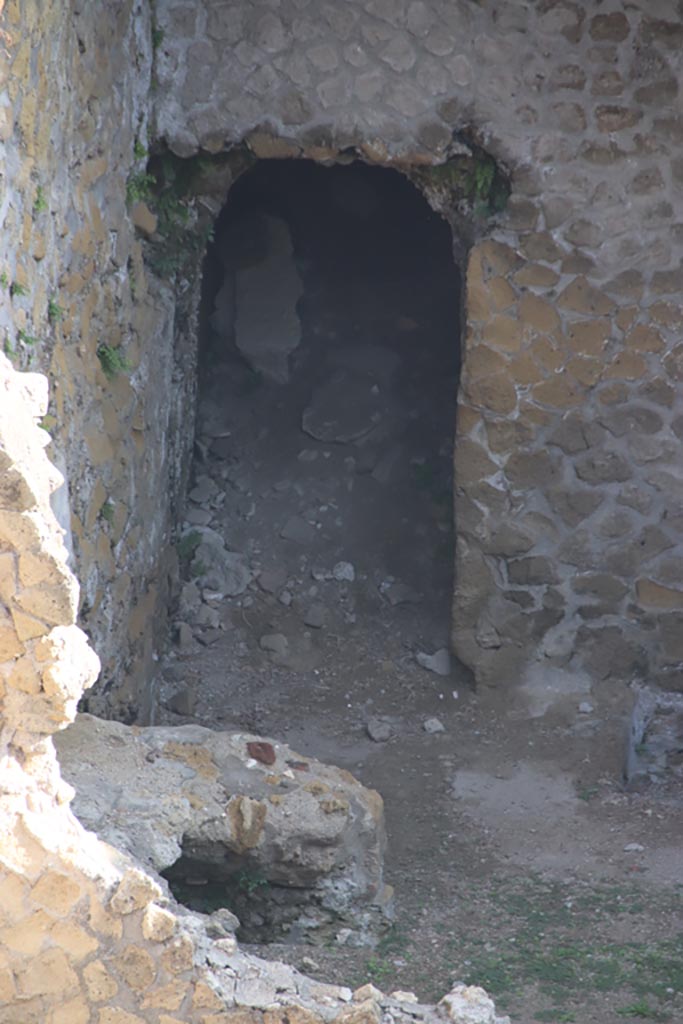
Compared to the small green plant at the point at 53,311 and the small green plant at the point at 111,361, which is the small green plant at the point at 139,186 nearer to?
the small green plant at the point at 111,361

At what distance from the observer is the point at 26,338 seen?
514 centimetres

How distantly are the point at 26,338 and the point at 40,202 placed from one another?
47 cm

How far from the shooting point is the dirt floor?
18.1 feet

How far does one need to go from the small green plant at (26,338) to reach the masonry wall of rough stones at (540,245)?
1.94 meters

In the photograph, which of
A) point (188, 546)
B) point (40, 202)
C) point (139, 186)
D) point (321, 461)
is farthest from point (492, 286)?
point (40, 202)

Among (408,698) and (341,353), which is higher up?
(341,353)

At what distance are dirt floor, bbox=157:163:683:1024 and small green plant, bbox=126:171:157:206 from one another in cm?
200

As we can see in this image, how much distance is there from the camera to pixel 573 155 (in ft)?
22.6

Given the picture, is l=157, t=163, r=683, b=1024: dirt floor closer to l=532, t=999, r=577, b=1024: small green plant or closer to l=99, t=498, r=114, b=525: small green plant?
l=532, t=999, r=577, b=1024: small green plant

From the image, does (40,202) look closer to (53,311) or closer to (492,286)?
(53,311)

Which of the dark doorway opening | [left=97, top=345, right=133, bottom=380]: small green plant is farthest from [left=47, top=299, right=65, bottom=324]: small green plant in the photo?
the dark doorway opening

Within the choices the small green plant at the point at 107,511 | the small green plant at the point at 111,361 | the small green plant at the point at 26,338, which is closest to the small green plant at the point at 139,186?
the small green plant at the point at 111,361

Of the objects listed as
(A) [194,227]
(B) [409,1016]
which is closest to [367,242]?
(A) [194,227]

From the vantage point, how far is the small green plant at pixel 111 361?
621 cm
